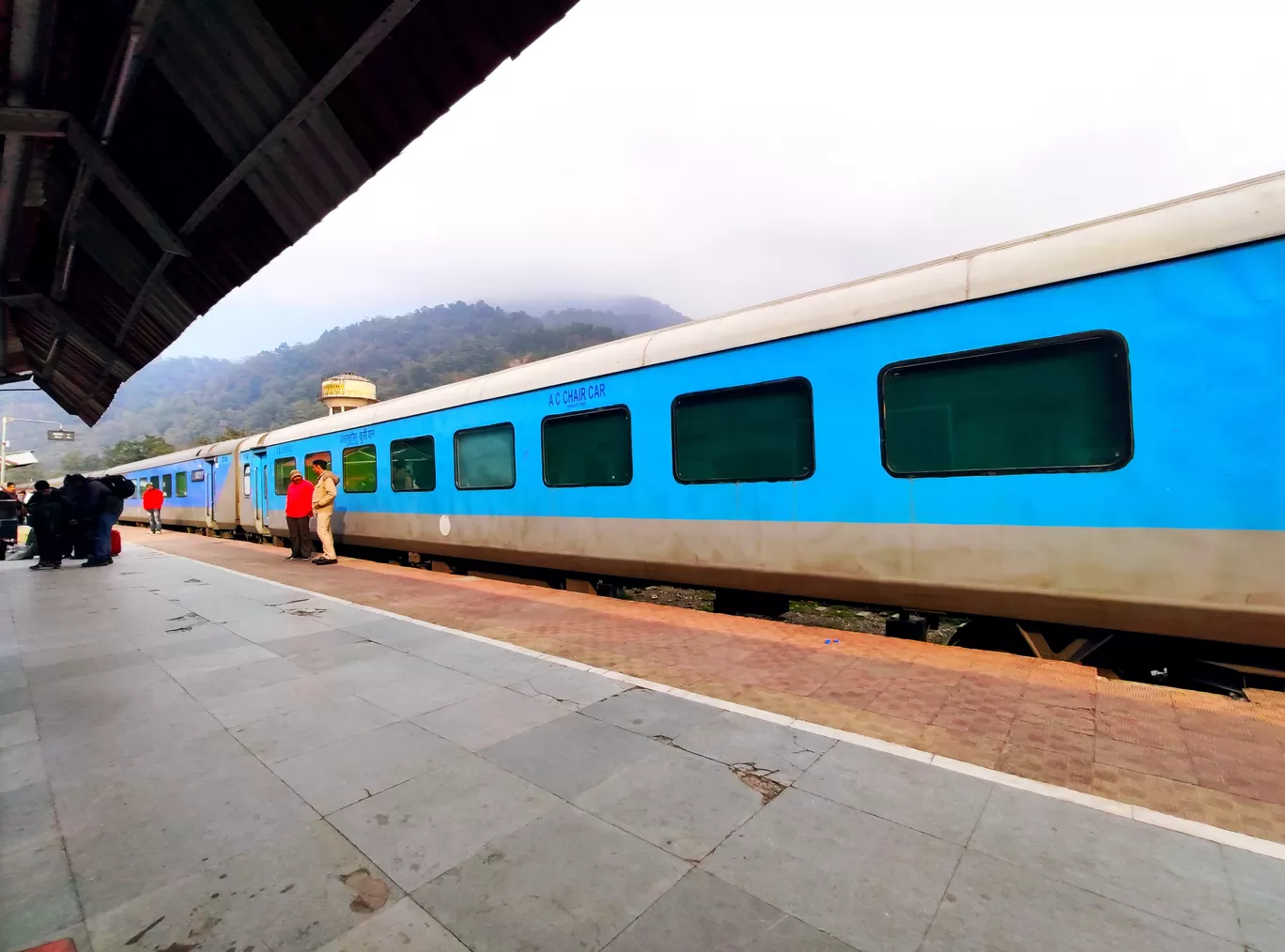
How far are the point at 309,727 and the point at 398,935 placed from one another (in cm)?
210

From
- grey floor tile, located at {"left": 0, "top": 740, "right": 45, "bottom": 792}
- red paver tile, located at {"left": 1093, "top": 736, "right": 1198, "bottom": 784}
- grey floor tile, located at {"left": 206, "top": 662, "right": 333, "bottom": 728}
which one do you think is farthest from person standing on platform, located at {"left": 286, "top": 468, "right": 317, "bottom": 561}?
red paver tile, located at {"left": 1093, "top": 736, "right": 1198, "bottom": 784}

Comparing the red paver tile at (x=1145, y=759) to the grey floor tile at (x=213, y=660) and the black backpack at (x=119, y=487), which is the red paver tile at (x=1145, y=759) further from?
the black backpack at (x=119, y=487)

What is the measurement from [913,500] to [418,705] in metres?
→ 3.96

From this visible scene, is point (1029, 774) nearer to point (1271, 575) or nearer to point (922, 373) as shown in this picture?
point (1271, 575)

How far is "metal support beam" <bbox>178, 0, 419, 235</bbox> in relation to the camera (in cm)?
A: 376

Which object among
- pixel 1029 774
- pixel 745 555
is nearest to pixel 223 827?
pixel 1029 774

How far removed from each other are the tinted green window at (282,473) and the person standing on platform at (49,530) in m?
4.00

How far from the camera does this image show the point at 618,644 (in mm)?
5418

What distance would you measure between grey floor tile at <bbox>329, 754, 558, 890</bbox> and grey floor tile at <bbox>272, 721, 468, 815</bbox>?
0.37ft

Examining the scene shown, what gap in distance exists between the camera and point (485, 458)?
8.98m

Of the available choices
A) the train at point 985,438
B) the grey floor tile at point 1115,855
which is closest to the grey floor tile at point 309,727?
the grey floor tile at point 1115,855

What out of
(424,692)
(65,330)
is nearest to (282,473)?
(65,330)

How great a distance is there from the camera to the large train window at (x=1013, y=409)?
4.05 m

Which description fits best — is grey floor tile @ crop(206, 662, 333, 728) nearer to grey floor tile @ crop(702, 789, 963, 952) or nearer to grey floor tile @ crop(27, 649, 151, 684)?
grey floor tile @ crop(27, 649, 151, 684)
